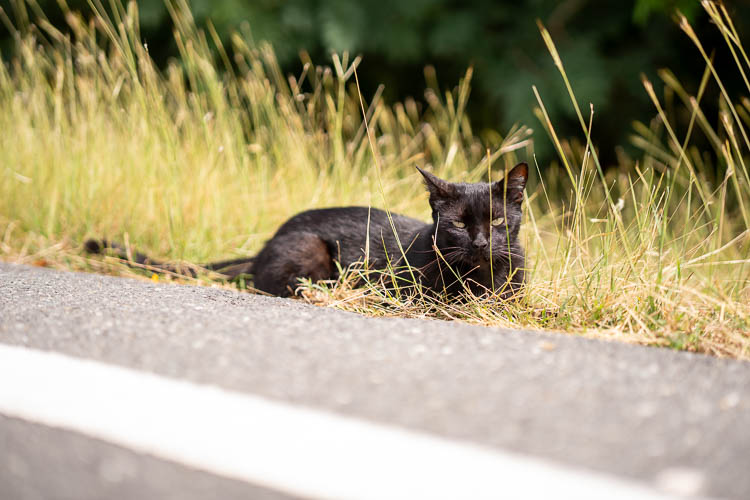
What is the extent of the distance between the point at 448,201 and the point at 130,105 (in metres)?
3.02

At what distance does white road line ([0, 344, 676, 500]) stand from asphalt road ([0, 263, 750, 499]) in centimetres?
4

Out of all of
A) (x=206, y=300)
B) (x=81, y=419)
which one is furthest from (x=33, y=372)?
(x=206, y=300)

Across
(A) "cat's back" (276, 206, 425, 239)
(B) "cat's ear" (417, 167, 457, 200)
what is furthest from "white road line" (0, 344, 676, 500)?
(A) "cat's back" (276, 206, 425, 239)

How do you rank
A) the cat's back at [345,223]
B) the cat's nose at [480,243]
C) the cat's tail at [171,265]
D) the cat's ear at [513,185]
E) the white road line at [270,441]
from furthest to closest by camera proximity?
the cat's tail at [171,265] < the cat's back at [345,223] < the cat's ear at [513,185] < the cat's nose at [480,243] < the white road line at [270,441]

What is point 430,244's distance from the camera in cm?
337

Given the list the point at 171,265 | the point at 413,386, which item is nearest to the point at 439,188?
the point at 413,386

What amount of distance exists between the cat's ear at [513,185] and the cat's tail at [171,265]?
160 cm

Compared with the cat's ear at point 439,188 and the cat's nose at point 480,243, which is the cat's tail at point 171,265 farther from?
the cat's nose at point 480,243

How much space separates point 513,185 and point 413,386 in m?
1.75

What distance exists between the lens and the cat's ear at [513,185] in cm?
321

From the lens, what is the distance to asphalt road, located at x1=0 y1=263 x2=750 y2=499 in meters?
1.48

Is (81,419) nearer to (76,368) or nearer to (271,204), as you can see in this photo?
(76,368)

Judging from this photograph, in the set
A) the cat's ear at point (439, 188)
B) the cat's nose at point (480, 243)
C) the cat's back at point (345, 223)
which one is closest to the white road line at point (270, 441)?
the cat's nose at point (480, 243)

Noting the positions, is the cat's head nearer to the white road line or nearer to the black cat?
the black cat
